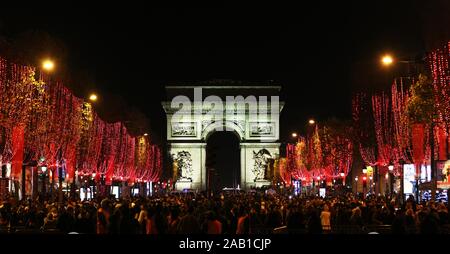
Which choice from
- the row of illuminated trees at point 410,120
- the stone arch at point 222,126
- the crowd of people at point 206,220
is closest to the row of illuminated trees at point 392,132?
the row of illuminated trees at point 410,120

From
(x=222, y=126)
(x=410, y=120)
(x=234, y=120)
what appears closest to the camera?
(x=410, y=120)

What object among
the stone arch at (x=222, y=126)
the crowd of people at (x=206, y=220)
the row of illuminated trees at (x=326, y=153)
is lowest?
the crowd of people at (x=206, y=220)

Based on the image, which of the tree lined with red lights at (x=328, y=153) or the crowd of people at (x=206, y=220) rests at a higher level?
the tree lined with red lights at (x=328, y=153)

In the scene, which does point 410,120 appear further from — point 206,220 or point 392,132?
point 206,220

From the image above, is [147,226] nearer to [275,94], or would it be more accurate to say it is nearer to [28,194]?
[28,194]

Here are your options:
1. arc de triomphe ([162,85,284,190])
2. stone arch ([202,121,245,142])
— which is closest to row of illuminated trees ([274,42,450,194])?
arc de triomphe ([162,85,284,190])

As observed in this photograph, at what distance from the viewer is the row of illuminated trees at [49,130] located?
37875mm

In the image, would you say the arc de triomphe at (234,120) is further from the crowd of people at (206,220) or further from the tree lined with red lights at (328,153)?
the crowd of people at (206,220)

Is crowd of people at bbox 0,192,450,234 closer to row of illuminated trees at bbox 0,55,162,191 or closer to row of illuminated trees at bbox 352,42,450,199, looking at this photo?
row of illuminated trees at bbox 352,42,450,199

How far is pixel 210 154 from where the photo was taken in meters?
28.7

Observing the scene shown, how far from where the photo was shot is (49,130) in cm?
4700

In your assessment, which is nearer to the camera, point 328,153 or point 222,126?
point 328,153

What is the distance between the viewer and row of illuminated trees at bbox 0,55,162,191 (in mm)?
37875

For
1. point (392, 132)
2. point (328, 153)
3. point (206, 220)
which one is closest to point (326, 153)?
point (328, 153)
